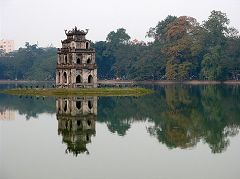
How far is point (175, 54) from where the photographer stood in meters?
141

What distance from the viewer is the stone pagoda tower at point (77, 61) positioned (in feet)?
276

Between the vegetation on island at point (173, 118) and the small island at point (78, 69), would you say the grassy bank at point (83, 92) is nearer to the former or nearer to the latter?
the small island at point (78, 69)

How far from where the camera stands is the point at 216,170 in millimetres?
27734

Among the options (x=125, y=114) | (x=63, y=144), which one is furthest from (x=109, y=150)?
(x=125, y=114)

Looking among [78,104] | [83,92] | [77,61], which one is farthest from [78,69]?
[78,104]

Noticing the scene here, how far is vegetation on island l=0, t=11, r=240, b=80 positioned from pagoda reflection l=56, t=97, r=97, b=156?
72.1 meters

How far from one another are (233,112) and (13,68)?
142m

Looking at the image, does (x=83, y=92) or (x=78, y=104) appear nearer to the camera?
(x=78, y=104)

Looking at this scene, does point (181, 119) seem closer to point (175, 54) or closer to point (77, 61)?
point (77, 61)

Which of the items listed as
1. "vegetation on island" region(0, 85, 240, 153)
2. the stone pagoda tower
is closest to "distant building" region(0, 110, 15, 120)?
"vegetation on island" region(0, 85, 240, 153)

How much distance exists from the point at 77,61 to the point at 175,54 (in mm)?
59757

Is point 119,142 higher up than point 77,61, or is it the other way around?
point 77,61

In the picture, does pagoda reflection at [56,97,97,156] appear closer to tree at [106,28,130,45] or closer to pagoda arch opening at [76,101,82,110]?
pagoda arch opening at [76,101,82,110]

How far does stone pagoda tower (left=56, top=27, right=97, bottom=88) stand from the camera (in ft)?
276
